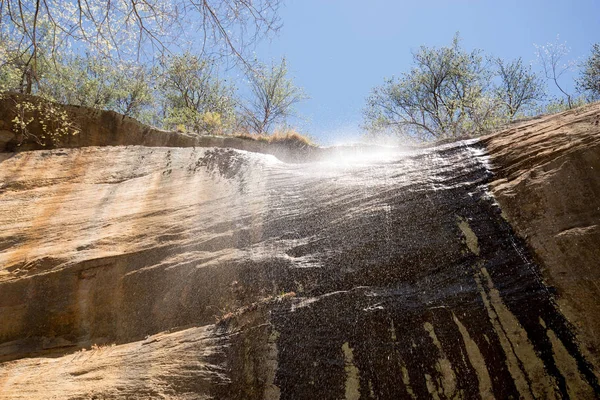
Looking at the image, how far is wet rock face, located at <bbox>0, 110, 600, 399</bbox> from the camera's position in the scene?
363cm

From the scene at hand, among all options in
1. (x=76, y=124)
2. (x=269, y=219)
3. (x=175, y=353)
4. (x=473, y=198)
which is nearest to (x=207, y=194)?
(x=269, y=219)

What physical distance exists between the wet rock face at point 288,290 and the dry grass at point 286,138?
17.1 feet

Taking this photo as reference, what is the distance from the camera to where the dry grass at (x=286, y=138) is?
12.3 m

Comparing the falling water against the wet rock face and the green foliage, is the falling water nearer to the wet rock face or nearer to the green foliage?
the wet rock face

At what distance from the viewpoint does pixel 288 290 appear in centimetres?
459

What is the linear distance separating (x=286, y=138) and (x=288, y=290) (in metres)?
8.29

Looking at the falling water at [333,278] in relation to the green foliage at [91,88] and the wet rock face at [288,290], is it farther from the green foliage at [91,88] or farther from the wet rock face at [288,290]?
the green foliage at [91,88]

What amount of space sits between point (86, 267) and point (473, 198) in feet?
17.0

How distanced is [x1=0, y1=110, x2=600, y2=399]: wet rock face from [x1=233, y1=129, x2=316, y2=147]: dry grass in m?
5.21

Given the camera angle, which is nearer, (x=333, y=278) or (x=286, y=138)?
(x=333, y=278)

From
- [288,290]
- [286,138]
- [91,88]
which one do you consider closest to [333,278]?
[288,290]

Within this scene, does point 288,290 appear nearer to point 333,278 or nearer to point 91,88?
point 333,278

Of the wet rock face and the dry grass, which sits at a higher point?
the dry grass

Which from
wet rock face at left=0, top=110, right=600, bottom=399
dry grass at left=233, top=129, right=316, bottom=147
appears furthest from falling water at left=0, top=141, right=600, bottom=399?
dry grass at left=233, top=129, right=316, bottom=147
